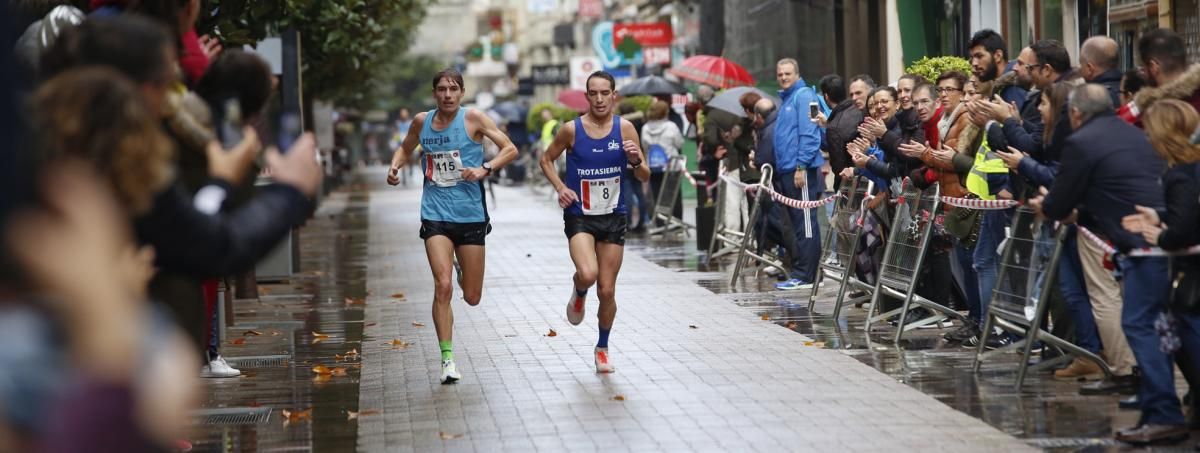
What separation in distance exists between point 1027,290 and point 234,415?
14.0ft

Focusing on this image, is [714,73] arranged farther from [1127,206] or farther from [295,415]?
[1127,206]

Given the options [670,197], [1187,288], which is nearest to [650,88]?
[670,197]

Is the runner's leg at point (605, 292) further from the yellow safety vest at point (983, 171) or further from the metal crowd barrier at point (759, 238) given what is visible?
the metal crowd barrier at point (759, 238)

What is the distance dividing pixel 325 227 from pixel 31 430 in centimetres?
2855

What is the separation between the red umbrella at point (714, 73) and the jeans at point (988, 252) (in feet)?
47.0

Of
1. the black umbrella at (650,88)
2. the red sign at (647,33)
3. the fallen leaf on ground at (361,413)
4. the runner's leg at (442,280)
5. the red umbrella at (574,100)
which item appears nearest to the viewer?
the fallen leaf on ground at (361,413)

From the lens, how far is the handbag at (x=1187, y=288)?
314 inches


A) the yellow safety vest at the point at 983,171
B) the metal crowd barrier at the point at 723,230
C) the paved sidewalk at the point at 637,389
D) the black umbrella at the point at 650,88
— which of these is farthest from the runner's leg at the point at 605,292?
the black umbrella at the point at 650,88

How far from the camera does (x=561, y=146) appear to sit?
36.7 feet

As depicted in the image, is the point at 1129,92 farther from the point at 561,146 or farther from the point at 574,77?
the point at 574,77

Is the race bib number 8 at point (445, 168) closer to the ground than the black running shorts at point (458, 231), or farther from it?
farther from it

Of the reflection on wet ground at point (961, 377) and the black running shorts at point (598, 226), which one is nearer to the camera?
the reflection on wet ground at point (961, 377)

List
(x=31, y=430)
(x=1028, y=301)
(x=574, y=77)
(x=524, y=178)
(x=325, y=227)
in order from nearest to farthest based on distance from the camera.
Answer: (x=31, y=430) → (x=1028, y=301) → (x=325, y=227) → (x=574, y=77) → (x=524, y=178)

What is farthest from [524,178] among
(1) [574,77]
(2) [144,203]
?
(2) [144,203]
